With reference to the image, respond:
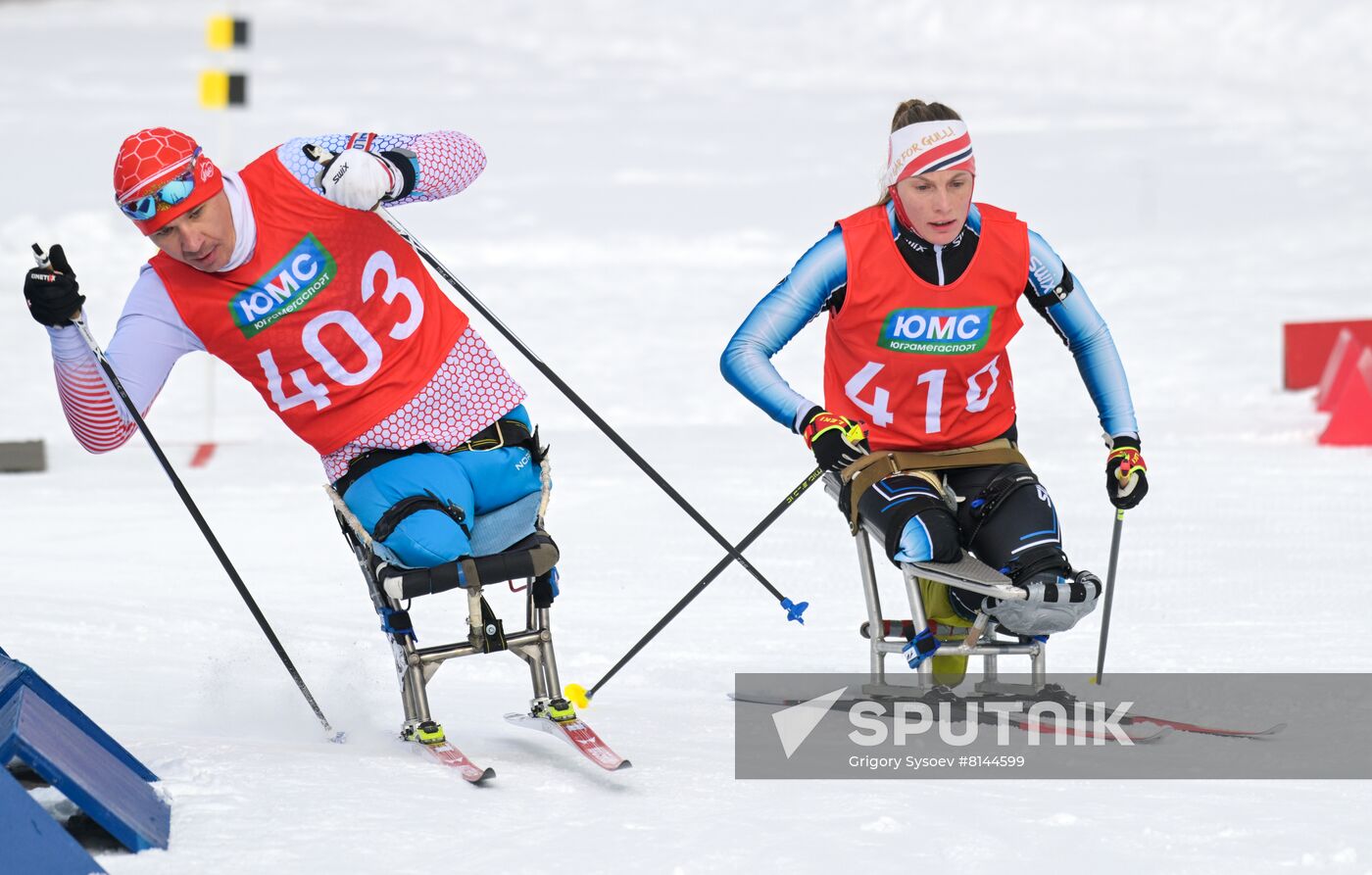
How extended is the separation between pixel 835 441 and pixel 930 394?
1.59 ft

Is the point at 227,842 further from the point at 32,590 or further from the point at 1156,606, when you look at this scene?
the point at 1156,606

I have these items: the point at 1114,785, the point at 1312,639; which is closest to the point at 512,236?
the point at 1312,639

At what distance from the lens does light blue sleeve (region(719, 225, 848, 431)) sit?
4.70 m

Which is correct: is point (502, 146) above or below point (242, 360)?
above

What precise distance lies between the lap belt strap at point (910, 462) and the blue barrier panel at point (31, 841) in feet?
7.62

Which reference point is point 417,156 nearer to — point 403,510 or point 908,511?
point 403,510

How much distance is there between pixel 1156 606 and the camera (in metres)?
6.61

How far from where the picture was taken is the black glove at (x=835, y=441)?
4426 mm

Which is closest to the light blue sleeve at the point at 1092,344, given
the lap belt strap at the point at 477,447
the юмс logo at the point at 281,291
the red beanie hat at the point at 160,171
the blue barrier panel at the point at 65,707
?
the lap belt strap at the point at 477,447

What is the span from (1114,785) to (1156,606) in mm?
2782

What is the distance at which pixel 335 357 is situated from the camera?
427 centimetres

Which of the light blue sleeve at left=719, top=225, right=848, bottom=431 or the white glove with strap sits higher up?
the white glove with strap

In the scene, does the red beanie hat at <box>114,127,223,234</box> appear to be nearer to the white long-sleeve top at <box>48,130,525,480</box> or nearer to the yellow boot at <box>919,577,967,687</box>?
the white long-sleeve top at <box>48,130,525,480</box>

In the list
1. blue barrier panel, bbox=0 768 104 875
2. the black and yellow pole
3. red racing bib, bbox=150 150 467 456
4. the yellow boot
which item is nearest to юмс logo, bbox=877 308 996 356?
the yellow boot
